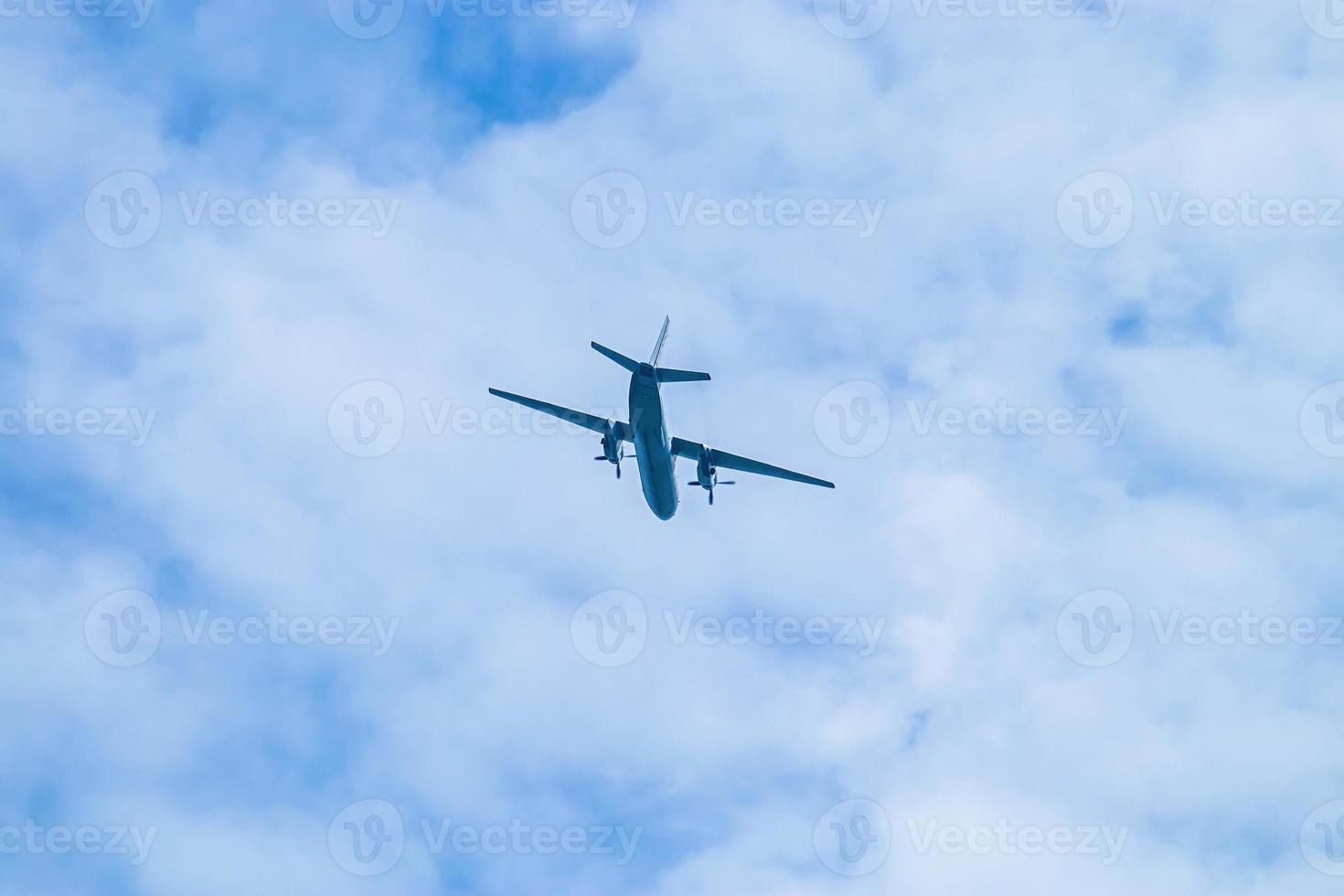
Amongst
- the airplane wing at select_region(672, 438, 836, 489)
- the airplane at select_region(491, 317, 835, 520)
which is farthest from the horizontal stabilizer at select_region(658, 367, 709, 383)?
the airplane wing at select_region(672, 438, 836, 489)

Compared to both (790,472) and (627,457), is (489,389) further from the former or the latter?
(790,472)

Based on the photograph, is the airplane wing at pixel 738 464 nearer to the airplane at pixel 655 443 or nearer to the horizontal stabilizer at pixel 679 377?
the airplane at pixel 655 443

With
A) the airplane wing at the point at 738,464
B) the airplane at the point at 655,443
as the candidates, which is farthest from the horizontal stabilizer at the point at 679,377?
the airplane wing at the point at 738,464

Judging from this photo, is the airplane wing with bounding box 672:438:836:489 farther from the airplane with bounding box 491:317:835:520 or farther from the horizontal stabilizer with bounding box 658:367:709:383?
the horizontal stabilizer with bounding box 658:367:709:383

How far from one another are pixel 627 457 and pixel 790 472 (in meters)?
11.4

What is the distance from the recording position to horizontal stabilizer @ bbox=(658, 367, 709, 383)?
76438 millimetres

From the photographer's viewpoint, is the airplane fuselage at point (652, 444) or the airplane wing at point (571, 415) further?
the airplane wing at point (571, 415)

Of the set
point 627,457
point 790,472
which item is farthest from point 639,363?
point 790,472

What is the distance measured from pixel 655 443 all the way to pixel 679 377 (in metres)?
5.52

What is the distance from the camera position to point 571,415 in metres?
88.3

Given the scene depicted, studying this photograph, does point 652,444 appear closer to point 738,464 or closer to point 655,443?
point 655,443

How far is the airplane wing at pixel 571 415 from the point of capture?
8562 cm

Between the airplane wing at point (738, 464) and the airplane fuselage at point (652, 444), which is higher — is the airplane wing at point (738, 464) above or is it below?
above

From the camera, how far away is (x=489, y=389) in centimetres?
8550
